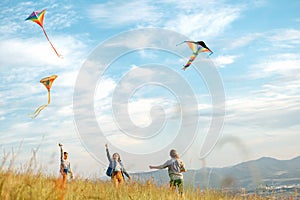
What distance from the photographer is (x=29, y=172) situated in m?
A: 8.58

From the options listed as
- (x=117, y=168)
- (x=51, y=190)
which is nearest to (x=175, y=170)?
(x=117, y=168)

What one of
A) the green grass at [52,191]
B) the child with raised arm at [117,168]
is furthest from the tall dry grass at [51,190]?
the child with raised arm at [117,168]

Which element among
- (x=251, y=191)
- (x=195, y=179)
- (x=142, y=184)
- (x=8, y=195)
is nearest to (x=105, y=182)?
(x=142, y=184)

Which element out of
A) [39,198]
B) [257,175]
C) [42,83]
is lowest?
[39,198]

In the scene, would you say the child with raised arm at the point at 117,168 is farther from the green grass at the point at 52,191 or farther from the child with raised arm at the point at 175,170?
the child with raised arm at the point at 175,170

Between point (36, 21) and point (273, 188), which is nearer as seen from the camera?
point (273, 188)

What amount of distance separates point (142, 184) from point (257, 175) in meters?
3.47

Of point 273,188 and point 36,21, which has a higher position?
point 36,21

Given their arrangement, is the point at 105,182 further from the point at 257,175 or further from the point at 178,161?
the point at 257,175

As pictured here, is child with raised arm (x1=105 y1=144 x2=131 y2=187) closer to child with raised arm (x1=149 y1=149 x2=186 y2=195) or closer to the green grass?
the green grass

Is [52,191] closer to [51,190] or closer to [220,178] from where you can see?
[51,190]

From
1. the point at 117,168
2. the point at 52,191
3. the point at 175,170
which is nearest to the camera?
the point at 52,191

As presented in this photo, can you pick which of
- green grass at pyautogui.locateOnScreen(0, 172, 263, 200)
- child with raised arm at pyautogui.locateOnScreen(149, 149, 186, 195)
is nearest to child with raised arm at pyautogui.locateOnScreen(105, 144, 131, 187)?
green grass at pyautogui.locateOnScreen(0, 172, 263, 200)

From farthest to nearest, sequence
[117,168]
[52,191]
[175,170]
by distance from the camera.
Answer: [117,168] < [175,170] < [52,191]
